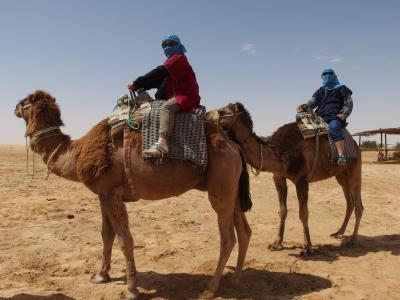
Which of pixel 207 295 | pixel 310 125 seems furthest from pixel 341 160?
pixel 207 295

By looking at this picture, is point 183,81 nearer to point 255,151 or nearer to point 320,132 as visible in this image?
point 255,151

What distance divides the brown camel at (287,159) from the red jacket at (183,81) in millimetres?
612

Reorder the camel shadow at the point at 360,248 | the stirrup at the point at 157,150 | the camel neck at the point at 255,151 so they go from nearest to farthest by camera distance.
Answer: the stirrup at the point at 157,150, the camel neck at the point at 255,151, the camel shadow at the point at 360,248

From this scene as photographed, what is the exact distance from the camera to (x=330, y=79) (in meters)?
7.63

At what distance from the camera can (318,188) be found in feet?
45.0

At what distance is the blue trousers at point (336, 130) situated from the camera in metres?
7.04

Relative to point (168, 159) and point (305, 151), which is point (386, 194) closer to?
point (305, 151)

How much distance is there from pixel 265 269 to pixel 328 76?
4.11 meters

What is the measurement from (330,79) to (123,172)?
4.93 metres

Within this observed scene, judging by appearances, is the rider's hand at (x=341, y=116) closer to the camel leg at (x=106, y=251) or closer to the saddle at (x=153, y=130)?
the saddle at (x=153, y=130)

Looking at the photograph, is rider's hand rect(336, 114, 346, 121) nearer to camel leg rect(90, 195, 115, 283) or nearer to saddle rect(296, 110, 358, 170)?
saddle rect(296, 110, 358, 170)

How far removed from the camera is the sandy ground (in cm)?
484

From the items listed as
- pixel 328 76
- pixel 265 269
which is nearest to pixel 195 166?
pixel 265 269

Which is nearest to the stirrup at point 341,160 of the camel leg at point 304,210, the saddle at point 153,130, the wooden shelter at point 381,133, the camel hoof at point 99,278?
the camel leg at point 304,210
